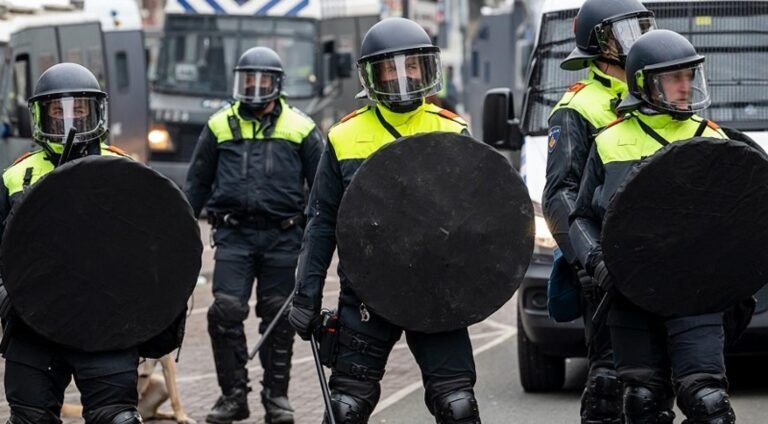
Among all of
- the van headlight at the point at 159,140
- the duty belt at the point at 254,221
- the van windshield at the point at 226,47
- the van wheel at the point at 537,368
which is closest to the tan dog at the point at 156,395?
the duty belt at the point at 254,221

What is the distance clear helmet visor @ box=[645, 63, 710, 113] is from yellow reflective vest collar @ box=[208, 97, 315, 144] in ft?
10.5

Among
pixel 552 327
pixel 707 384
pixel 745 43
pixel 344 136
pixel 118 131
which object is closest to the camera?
pixel 707 384

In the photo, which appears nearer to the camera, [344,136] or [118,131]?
[344,136]

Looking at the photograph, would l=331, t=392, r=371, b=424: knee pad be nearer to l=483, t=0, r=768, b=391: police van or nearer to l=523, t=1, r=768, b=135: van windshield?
l=483, t=0, r=768, b=391: police van

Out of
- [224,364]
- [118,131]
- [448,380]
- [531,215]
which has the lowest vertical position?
[118,131]

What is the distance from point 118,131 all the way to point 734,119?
13.3 metres

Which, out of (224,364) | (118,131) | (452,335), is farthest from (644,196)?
(118,131)

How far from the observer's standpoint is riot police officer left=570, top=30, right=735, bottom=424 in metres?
6.16

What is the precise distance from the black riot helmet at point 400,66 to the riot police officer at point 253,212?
2.60 metres

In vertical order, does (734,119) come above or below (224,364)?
above

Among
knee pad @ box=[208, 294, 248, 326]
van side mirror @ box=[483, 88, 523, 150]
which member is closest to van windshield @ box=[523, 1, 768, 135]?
van side mirror @ box=[483, 88, 523, 150]

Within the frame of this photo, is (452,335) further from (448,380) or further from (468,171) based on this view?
(468,171)

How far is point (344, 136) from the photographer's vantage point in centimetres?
659

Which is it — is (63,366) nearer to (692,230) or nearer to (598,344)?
(598,344)
